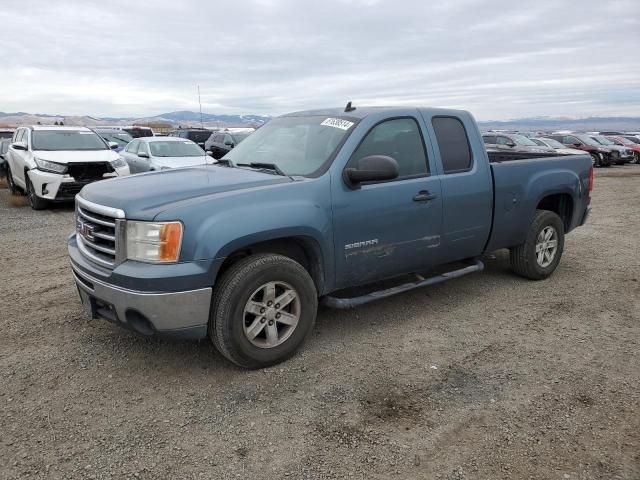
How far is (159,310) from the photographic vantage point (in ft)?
10.6

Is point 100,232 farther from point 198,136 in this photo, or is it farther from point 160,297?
point 198,136

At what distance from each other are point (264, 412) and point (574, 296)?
3654 millimetres

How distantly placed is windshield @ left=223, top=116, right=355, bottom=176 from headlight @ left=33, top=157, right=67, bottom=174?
669 centimetres

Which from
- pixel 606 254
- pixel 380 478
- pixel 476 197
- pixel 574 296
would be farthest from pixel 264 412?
pixel 606 254

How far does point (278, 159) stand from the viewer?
4320 mm

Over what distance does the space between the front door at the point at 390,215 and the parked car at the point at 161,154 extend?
346 inches

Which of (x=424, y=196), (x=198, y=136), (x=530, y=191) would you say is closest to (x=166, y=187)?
(x=424, y=196)

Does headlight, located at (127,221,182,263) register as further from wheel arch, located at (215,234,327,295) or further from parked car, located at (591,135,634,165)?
parked car, located at (591,135,634,165)

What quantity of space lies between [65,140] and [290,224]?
9740 mm

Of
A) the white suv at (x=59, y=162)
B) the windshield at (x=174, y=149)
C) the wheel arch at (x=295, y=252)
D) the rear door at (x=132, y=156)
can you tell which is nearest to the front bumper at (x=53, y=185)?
the white suv at (x=59, y=162)

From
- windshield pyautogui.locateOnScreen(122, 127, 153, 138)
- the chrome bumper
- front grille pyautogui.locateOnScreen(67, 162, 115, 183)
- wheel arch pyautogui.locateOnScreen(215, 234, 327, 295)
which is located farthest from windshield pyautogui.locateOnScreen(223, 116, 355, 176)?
windshield pyautogui.locateOnScreen(122, 127, 153, 138)

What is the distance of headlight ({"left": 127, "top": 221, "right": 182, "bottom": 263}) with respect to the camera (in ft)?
10.5

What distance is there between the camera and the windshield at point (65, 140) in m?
11.1

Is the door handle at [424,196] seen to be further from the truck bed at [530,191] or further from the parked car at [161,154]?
the parked car at [161,154]
